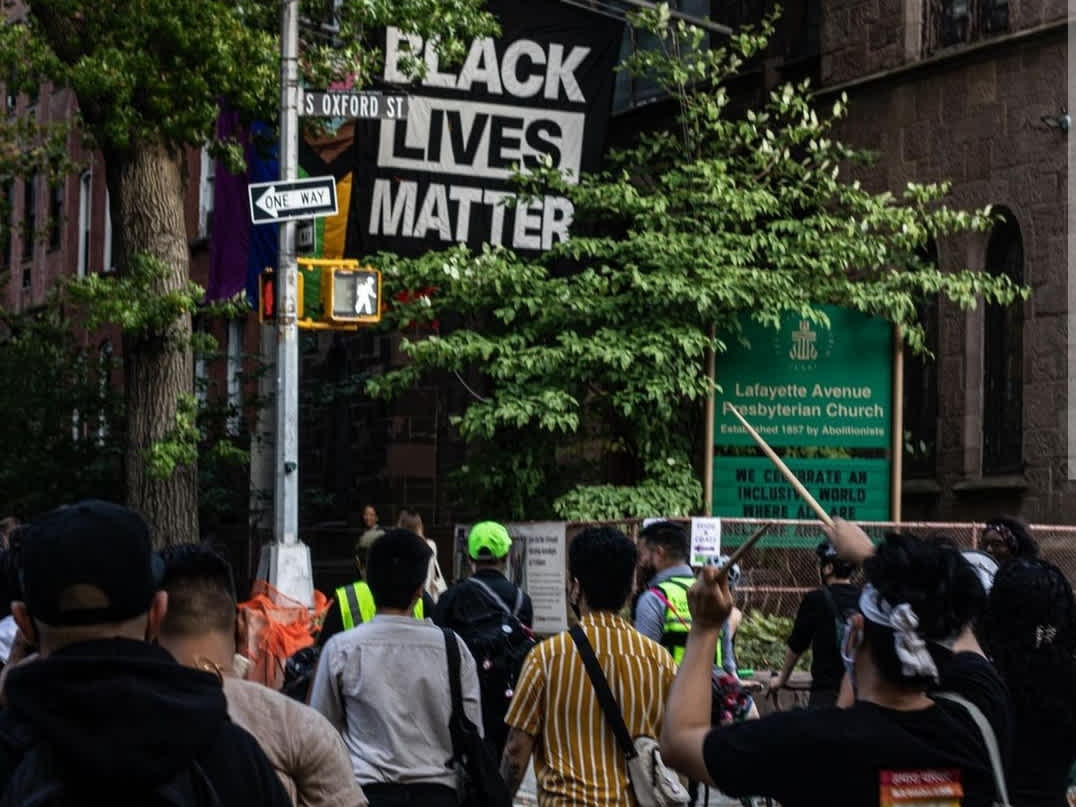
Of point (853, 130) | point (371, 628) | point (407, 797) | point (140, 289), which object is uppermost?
point (853, 130)

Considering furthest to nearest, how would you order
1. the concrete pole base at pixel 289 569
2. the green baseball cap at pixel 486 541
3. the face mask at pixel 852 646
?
the concrete pole base at pixel 289 569, the green baseball cap at pixel 486 541, the face mask at pixel 852 646

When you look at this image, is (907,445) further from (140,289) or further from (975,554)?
(975,554)

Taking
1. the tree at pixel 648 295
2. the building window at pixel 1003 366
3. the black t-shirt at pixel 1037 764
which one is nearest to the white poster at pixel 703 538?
the tree at pixel 648 295

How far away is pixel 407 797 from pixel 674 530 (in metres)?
3.35

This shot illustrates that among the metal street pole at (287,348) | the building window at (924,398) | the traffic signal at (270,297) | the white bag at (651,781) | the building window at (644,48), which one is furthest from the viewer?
the building window at (644,48)

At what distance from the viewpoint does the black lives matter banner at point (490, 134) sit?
2086cm

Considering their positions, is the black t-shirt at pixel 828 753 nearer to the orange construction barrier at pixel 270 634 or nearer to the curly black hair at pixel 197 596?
the curly black hair at pixel 197 596

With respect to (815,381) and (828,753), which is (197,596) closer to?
(828,753)

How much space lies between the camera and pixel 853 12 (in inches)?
964

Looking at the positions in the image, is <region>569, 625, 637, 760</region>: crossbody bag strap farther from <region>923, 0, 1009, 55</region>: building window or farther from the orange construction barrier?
<region>923, 0, 1009, 55</region>: building window

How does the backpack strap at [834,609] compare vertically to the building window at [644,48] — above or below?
below

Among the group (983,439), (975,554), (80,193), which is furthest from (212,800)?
(80,193)

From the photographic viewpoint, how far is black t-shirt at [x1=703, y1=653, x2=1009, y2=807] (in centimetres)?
436

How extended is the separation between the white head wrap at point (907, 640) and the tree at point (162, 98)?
16.7m
